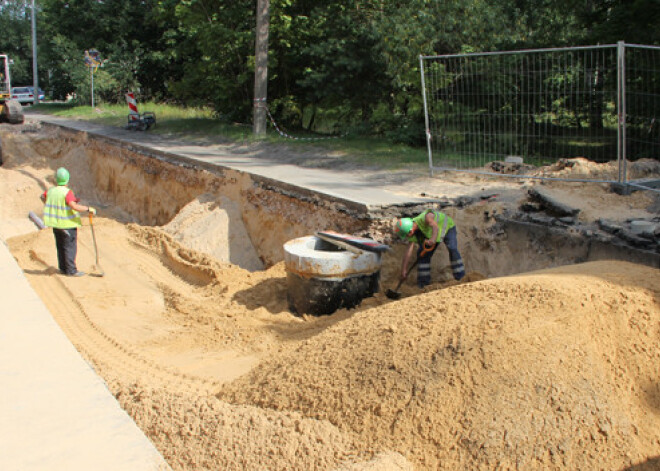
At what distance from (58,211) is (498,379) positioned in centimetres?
737

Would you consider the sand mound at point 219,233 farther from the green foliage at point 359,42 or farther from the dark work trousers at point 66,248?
the green foliage at point 359,42

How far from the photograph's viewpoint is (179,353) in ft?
21.8

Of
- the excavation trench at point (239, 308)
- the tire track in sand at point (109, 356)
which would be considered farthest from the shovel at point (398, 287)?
the tire track in sand at point (109, 356)

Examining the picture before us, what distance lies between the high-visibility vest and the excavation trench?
863 millimetres

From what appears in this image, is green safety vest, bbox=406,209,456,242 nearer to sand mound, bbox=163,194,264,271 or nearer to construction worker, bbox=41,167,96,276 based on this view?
sand mound, bbox=163,194,264,271

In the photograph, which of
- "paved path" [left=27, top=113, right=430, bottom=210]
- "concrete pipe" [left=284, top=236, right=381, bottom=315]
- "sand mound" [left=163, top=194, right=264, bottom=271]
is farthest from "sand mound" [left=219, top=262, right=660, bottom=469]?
"sand mound" [left=163, top=194, right=264, bottom=271]

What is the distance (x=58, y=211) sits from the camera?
30.3 ft

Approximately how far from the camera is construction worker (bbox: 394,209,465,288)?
7527 millimetres

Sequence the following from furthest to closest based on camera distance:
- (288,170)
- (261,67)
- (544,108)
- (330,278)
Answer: (261,67)
(288,170)
(544,108)
(330,278)

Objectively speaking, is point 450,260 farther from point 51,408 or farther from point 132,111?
point 132,111

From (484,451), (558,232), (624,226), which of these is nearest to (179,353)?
(484,451)

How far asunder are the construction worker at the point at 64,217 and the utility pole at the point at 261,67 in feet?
28.4

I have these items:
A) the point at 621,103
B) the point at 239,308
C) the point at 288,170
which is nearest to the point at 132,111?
the point at 288,170

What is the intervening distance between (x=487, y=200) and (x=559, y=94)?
9.03ft
